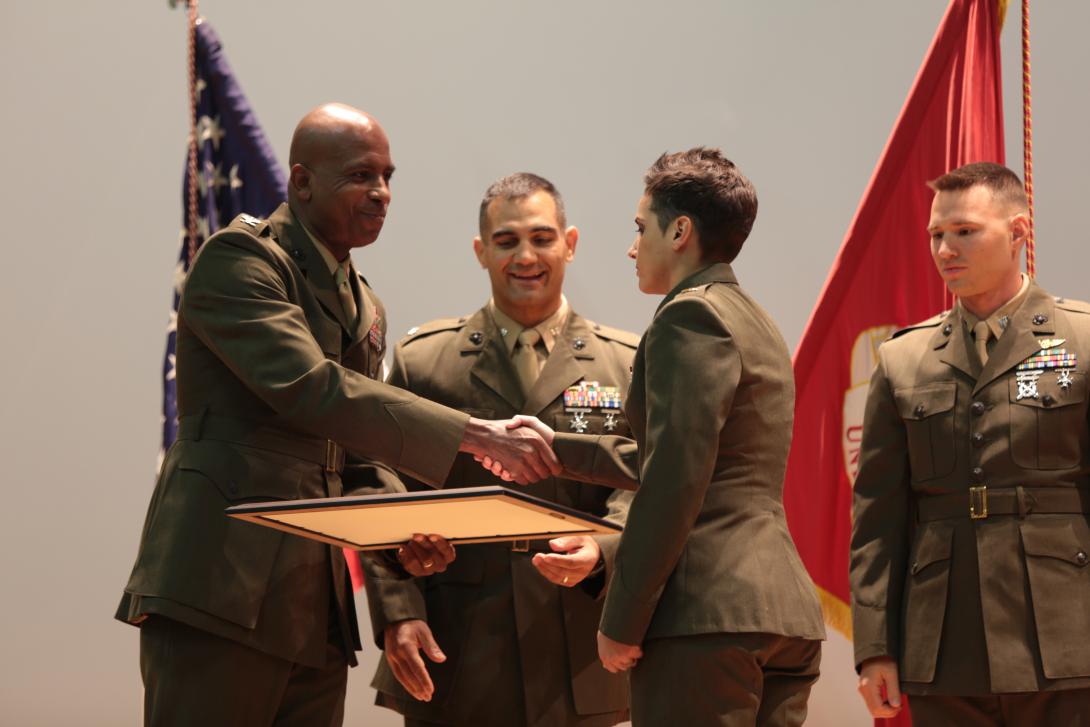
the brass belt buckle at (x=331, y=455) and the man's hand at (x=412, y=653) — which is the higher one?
the brass belt buckle at (x=331, y=455)

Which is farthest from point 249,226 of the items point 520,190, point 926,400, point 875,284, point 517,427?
point 875,284

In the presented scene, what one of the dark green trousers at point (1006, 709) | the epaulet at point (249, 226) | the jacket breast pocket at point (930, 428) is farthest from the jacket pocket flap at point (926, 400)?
the epaulet at point (249, 226)

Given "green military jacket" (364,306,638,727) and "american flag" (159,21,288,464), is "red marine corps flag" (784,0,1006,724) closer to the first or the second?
"green military jacket" (364,306,638,727)

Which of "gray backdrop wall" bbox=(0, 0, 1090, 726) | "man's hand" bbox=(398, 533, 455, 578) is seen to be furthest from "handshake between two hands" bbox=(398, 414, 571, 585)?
"gray backdrop wall" bbox=(0, 0, 1090, 726)

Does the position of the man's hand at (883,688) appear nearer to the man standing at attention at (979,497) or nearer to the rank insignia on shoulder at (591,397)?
the man standing at attention at (979,497)

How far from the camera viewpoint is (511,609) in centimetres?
285

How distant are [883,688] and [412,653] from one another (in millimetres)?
956

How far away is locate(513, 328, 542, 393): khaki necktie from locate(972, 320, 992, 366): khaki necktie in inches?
38.8

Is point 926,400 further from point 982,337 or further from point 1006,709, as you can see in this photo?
point 1006,709

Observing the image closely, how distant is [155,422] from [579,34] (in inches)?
81.5

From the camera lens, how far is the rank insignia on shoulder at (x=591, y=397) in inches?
118

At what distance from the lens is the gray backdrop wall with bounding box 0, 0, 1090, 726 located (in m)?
4.42

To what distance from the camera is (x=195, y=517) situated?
2209 mm

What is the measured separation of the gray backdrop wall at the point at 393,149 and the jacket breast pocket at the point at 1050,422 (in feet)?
5.74
